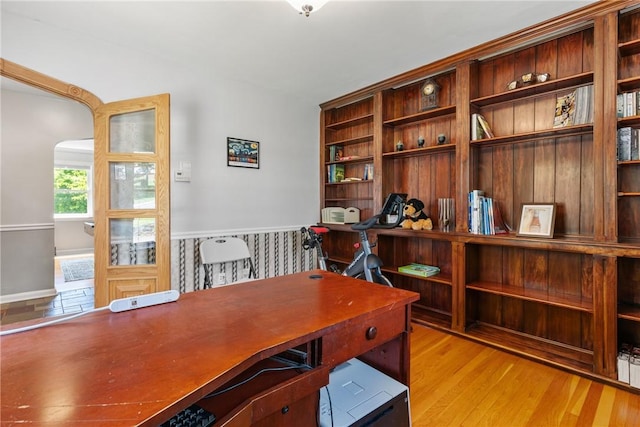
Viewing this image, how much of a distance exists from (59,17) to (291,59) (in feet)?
5.85

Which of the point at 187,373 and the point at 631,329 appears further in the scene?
the point at 631,329

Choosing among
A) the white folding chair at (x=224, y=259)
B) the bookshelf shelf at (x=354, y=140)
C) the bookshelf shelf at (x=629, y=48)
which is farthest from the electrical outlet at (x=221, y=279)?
the bookshelf shelf at (x=629, y=48)

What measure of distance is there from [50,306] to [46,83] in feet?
8.60

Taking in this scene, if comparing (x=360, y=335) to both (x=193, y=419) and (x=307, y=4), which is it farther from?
(x=307, y=4)

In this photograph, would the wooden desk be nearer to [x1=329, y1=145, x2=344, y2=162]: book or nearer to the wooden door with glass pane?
the wooden door with glass pane

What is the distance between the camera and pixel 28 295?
151 inches

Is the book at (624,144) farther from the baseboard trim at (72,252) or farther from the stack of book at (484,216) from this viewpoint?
the baseboard trim at (72,252)

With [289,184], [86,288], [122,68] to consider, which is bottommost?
[86,288]

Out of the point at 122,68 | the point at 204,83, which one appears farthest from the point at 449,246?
the point at 122,68

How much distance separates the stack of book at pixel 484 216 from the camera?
2.54 m

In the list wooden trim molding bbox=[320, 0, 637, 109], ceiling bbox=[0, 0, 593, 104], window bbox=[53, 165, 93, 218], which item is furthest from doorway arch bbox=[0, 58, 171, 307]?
window bbox=[53, 165, 93, 218]

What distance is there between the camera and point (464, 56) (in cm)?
A: 265

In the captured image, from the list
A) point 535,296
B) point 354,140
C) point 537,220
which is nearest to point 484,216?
point 537,220

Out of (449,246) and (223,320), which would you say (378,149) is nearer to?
(449,246)
